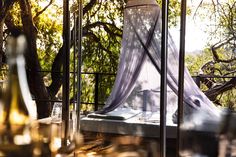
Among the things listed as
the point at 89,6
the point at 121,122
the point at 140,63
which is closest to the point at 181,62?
the point at 121,122

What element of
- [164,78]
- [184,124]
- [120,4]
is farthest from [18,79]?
[120,4]

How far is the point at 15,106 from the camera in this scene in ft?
3.81

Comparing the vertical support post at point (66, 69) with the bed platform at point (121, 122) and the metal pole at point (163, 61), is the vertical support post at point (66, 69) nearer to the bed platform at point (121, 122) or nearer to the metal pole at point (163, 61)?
the metal pole at point (163, 61)

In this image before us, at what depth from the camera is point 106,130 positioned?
342 cm

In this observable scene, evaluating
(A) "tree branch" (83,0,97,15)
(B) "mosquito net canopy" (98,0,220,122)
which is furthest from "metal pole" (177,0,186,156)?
(A) "tree branch" (83,0,97,15)

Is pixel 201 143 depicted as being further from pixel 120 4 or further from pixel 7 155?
pixel 120 4

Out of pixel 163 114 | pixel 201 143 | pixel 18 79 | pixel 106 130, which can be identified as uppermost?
pixel 18 79

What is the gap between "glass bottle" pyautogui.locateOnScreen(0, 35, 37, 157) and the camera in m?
1.12

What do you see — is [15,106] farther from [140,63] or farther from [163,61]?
[140,63]

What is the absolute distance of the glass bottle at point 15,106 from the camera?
3.67 ft

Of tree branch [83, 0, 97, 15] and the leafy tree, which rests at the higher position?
tree branch [83, 0, 97, 15]

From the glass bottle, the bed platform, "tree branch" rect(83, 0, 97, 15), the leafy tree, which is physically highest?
"tree branch" rect(83, 0, 97, 15)

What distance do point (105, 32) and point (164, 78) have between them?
533cm

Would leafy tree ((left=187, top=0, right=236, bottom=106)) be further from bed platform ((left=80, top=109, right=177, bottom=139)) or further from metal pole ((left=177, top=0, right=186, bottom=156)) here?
metal pole ((left=177, top=0, right=186, bottom=156))
